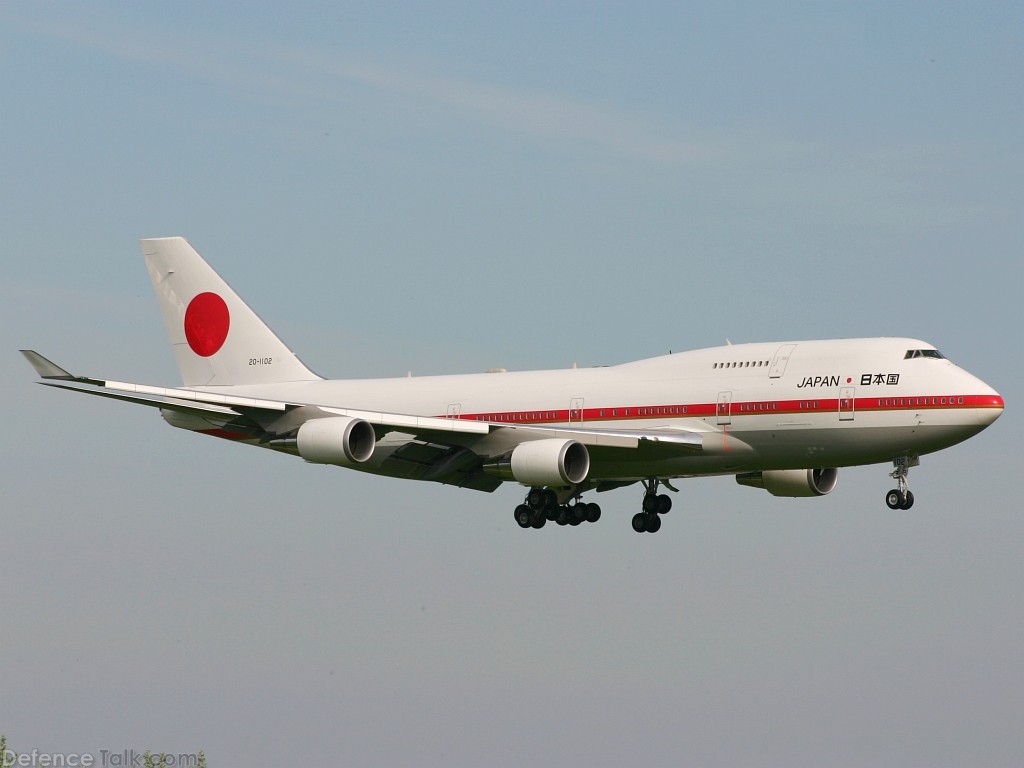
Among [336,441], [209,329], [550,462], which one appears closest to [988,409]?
[550,462]

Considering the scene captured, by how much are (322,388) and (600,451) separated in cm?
1262

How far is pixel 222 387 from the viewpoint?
54.3m

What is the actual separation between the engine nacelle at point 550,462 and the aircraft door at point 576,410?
172cm

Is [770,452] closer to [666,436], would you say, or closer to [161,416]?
[666,436]

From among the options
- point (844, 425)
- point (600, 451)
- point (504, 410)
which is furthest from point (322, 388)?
point (844, 425)

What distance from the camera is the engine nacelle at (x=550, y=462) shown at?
139 feet

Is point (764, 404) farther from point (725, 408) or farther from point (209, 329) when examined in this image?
point (209, 329)

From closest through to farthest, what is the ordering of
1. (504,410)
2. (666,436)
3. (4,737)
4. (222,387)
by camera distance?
(666,436), (504,410), (222,387), (4,737)

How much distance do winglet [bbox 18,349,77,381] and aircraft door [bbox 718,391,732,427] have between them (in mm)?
17734

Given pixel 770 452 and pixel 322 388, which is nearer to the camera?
pixel 770 452

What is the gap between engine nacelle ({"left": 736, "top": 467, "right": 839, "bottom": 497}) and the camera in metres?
48.1

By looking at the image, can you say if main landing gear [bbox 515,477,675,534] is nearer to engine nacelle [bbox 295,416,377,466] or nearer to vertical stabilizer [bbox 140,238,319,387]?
engine nacelle [bbox 295,416,377,466]

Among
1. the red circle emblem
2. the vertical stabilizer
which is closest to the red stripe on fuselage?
the vertical stabilizer

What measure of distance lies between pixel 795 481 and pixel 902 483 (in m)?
6.35
